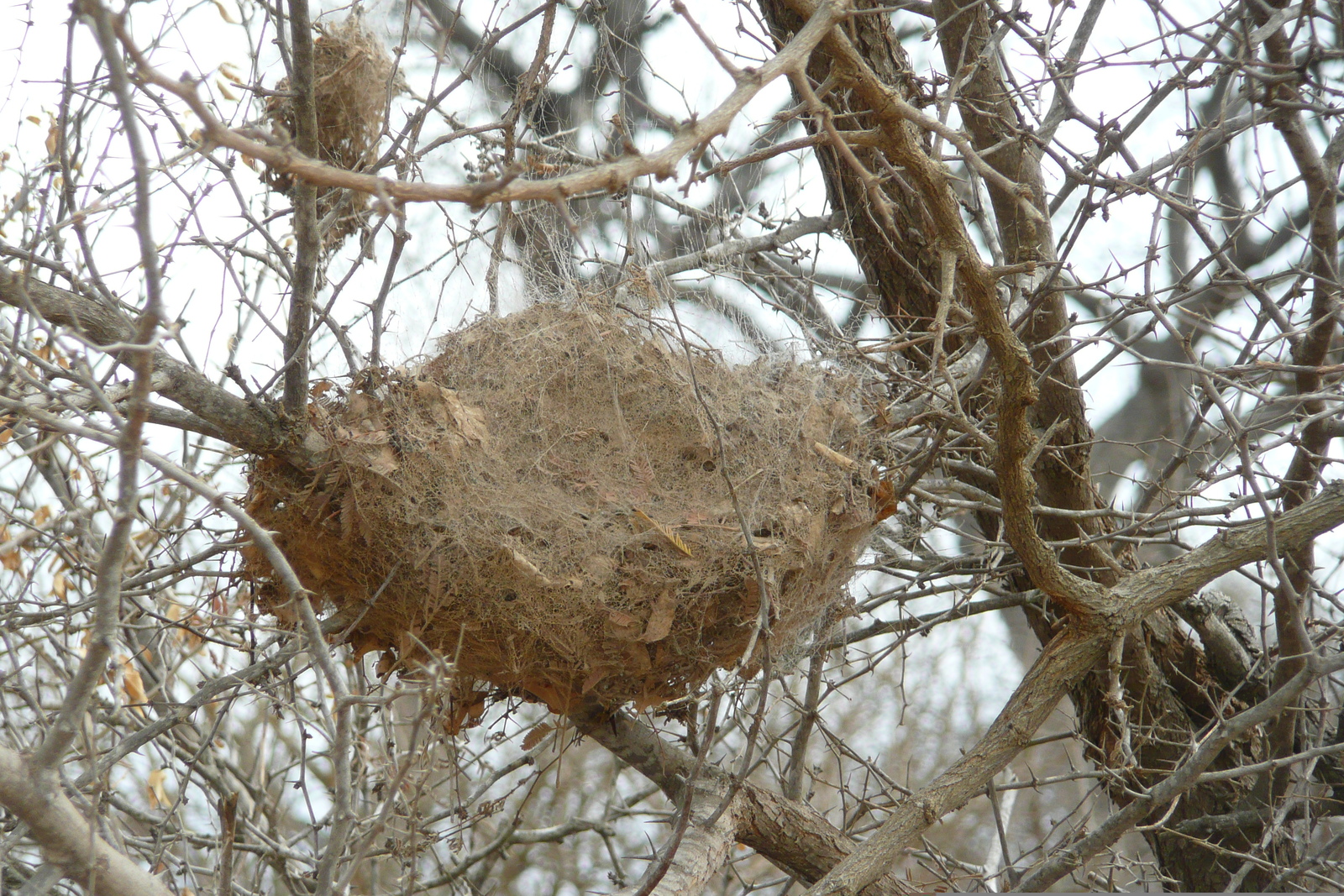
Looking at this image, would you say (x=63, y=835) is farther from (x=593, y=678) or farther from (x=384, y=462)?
(x=593, y=678)

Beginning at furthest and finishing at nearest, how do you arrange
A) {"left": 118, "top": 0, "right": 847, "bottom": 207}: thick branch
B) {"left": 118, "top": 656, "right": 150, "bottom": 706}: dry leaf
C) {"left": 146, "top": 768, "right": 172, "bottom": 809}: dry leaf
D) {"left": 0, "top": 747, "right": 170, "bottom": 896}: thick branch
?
{"left": 146, "top": 768, "right": 172, "bottom": 809}: dry leaf < {"left": 118, "top": 656, "right": 150, "bottom": 706}: dry leaf < {"left": 0, "top": 747, "right": 170, "bottom": 896}: thick branch < {"left": 118, "top": 0, "right": 847, "bottom": 207}: thick branch

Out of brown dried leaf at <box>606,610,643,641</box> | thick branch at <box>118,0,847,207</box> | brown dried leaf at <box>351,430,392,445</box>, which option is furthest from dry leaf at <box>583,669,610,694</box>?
thick branch at <box>118,0,847,207</box>

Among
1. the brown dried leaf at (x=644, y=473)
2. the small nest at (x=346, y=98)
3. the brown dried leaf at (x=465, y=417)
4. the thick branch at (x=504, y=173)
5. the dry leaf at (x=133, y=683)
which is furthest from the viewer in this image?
the dry leaf at (x=133, y=683)

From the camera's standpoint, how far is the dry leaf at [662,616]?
8.98 ft

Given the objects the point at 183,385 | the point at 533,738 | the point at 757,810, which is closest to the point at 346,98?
the point at 183,385

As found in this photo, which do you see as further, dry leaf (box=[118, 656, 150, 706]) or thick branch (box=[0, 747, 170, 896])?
dry leaf (box=[118, 656, 150, 706])

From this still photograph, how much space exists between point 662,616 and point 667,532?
21 cm

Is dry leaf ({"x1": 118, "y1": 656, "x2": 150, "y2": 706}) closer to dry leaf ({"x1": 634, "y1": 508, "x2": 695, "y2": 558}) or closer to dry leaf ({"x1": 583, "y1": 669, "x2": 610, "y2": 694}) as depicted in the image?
dry leaf ({"x1": 583, "y1": 669, "x2": 610, "y2": 694})

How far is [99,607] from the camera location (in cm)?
175

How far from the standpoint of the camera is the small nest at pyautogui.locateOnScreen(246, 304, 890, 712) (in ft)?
8.91

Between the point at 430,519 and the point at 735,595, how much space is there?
784 millimetres

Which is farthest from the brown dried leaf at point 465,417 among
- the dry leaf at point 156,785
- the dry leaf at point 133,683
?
the dry leaf at point 156,785

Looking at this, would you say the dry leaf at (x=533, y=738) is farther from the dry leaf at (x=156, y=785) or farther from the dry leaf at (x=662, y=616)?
the dry leaf at (x=156, y=785)

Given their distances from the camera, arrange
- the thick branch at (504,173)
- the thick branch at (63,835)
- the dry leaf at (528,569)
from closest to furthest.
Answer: the thick branch at (504,173)
the thick branch at (63,835)
the dry leaf at (528,569)
